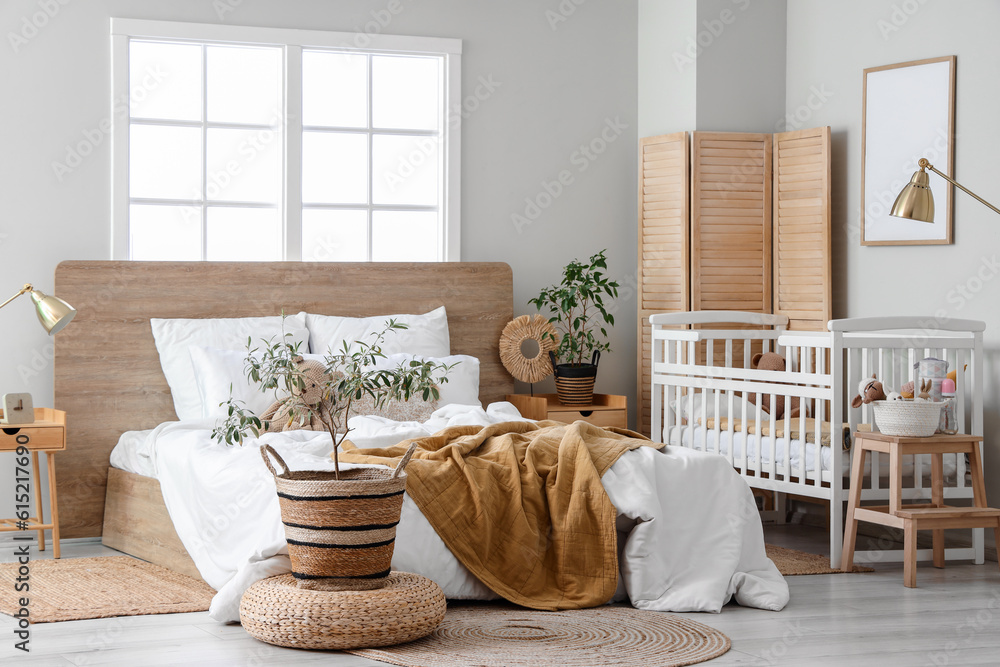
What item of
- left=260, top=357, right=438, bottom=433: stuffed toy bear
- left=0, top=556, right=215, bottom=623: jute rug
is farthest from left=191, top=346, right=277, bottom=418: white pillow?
left=0, top=556, right=215, bottom=623: jute rug

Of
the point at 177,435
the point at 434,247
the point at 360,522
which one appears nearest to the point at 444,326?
the point at 434,247

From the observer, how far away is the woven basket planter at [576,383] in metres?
5.30

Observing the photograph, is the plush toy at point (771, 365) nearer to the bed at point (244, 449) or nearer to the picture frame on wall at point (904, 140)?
the picture frame on wall at point (904, 140)

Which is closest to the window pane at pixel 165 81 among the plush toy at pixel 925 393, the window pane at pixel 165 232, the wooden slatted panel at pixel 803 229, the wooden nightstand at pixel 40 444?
the window pane at pixel 165 232

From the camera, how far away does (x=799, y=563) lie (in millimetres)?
4211

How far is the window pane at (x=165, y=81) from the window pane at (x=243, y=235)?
475 millimetres

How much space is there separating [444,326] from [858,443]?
79.9 inches

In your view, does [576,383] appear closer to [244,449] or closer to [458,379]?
[458,379]

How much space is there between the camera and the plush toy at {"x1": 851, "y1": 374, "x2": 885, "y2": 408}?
4.02 metres

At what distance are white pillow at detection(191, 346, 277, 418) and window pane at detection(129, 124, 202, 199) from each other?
924mm

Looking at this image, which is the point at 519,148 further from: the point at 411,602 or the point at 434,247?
the point at 411,602

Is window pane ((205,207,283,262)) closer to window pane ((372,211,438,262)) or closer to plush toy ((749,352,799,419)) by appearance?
window pane ((372,211,438,262))

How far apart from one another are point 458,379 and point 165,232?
1539 millimetres

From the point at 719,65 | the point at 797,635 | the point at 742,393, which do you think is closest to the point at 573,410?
the point at 742,393
